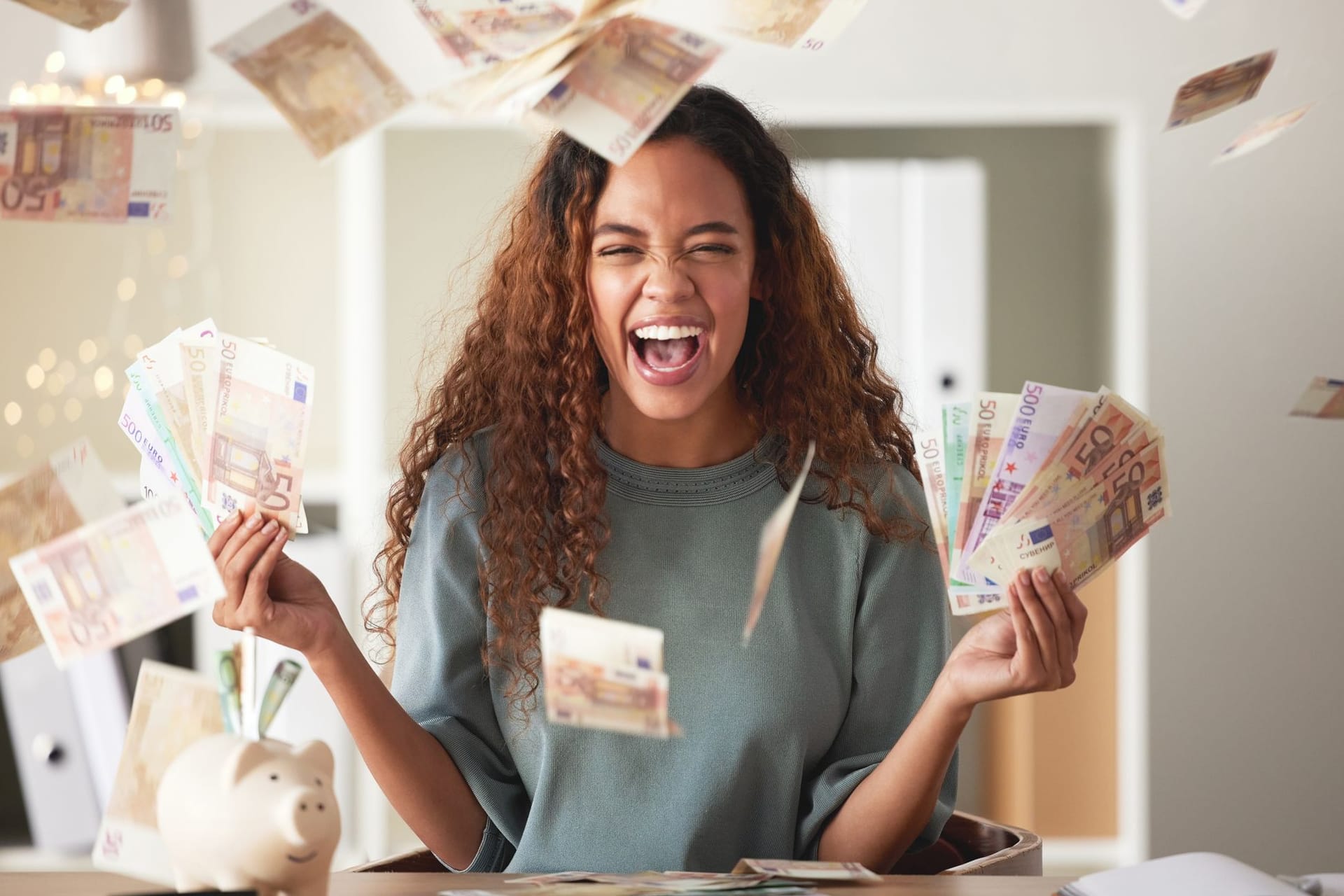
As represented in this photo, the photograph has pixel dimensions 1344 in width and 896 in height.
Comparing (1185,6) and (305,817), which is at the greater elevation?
(1185,6)

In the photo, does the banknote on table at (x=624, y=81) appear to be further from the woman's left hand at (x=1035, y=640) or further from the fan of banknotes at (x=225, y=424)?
the woman's left hand at (x=1035, y=640)

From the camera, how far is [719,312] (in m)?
1.36

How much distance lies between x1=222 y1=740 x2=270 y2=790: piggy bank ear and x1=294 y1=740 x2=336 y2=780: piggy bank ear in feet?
0.08

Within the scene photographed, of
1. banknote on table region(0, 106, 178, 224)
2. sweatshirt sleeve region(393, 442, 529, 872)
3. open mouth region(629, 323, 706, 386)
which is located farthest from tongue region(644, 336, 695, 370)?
banknote on table region(0, 106, 178, 224)

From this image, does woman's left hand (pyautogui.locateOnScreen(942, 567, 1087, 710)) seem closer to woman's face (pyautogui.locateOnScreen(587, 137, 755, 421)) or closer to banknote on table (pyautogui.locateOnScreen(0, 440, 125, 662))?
woman's face (pyautogui.locateOnScreen(587, 137, 755, 421))

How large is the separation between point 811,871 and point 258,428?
1.84ft

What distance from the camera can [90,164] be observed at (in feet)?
3.56

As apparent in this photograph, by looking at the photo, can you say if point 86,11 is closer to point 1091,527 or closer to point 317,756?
point 317,756

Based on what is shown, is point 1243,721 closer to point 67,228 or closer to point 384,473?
point 384,473

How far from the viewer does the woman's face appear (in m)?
1.35

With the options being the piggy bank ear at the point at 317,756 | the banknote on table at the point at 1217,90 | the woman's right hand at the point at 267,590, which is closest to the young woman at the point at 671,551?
the woman's right hand at the point at 267,590

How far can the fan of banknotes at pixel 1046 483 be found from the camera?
3.73 ft

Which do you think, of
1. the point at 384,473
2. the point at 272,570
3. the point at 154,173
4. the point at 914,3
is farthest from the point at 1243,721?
the point at 154,173

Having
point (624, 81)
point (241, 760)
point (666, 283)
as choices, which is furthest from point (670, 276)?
point (241, 760)
